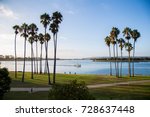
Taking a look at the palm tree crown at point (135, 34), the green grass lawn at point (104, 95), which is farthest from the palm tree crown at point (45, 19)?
the palm tree crown at point (135, 34)

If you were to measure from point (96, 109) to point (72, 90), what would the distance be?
16.0 feet

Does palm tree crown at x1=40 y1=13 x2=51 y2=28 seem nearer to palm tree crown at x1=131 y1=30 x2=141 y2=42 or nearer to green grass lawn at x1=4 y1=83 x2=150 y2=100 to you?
green grass lawn at x1=4 y1=83 x2=150 y2=100

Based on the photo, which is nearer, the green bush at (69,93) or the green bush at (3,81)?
the green bush at (69,93)

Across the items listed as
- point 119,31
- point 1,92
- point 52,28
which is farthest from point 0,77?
point 119,31

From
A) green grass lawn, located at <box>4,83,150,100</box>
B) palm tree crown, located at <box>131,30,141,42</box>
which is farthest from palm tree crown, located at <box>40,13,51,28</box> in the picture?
palm tree crown, located at <box>131,30,141,42</box>

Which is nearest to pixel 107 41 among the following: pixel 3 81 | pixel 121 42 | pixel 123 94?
pixel 121 42

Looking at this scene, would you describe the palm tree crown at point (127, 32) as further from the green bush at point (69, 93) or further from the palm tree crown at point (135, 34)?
the green bush at point (69, 93)

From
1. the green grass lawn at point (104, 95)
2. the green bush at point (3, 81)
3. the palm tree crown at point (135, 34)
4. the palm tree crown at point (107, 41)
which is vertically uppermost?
the palm tree crown at point (135, 34)

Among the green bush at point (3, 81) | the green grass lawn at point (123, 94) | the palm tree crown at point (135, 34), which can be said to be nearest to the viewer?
the green bush at point (3, 81)

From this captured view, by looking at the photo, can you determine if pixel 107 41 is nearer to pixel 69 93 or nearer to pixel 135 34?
pixel 135 34

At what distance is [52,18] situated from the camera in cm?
5359

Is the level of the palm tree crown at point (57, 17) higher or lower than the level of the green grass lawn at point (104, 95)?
higher

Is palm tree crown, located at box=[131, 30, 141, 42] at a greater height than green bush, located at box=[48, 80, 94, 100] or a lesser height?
greater

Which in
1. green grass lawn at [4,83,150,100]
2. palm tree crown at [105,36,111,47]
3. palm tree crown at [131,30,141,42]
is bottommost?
green grass lawn at [4,83,150,100]
